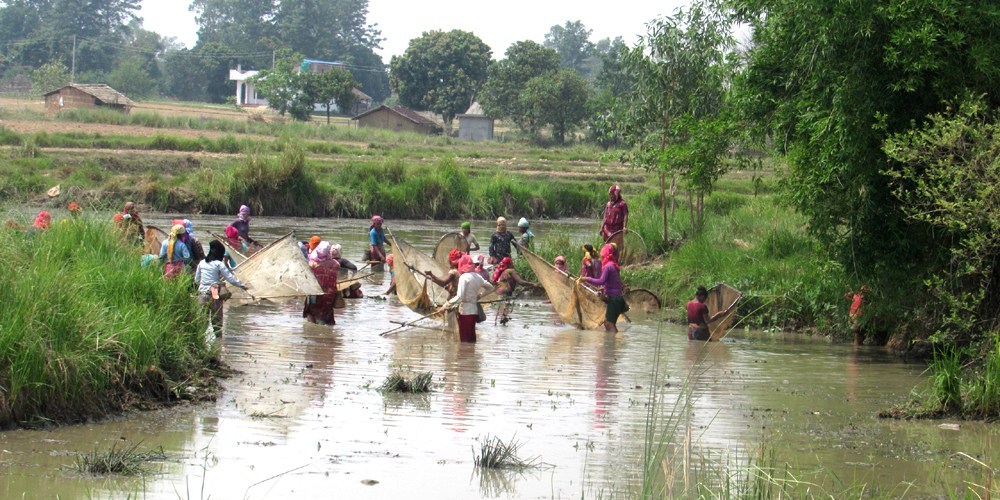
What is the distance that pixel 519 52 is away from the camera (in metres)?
65.9

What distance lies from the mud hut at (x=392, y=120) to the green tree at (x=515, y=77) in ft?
Answer: 13.4

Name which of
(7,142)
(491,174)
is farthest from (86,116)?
(491,174)

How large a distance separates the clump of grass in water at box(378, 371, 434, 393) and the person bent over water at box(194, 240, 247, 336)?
2.41 m

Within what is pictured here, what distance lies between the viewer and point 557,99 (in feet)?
200

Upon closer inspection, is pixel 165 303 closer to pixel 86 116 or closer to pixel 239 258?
pixel 239 258

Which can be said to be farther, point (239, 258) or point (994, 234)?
point (239, 258)

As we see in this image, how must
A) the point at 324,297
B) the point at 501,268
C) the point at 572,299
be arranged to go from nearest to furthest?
the point at 324,297 < the point at 572,299 < the point at 501,268

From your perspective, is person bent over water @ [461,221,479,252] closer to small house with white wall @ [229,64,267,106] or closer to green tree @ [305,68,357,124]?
green tree @ [305,68,357,124]

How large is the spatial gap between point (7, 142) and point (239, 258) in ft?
91.1

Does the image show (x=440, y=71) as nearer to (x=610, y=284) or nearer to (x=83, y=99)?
(x=83, y=99)

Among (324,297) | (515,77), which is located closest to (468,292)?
(324,297)

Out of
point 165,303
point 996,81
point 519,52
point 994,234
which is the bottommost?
point 165,303

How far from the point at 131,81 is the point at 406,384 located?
7509cm

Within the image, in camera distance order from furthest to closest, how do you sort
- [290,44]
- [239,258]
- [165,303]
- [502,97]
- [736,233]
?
[290,44]
[502,97]
[736,233]
[239,258]
[165,303]
